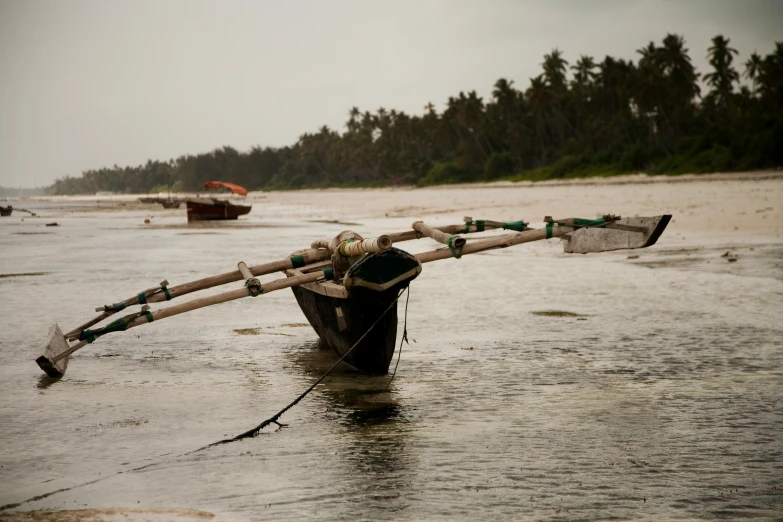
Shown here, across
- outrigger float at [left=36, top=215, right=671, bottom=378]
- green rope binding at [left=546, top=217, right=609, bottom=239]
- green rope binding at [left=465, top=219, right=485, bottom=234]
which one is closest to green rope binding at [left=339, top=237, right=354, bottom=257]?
outrigger float at [left=36, top=215, right=671, bottom=378]

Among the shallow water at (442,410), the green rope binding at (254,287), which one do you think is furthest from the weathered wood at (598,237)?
the green rope binding at (254,287)

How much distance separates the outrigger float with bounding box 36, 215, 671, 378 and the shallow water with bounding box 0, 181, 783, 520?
31 centimetres

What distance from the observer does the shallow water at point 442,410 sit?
431cm

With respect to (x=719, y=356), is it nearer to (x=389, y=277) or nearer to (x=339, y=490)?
(x=389, y=277)

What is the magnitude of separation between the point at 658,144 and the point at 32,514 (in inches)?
2605

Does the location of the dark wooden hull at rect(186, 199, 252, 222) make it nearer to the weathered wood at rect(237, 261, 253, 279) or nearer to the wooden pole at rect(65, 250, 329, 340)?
the wooden pole at rect(65, 250, 329, 340)

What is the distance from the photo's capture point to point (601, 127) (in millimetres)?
71375

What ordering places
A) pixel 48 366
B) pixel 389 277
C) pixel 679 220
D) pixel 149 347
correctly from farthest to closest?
1. pixel 679 220
2. pixel 149 347
3. pixel 48 366
4. pixel 389 277

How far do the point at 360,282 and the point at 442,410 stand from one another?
1.12 meters

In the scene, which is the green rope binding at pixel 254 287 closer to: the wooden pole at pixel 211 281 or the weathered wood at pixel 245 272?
the weathered wood at pixel 245 272

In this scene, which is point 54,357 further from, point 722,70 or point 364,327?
point 722,70

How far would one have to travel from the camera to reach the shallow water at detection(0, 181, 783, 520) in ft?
14.1

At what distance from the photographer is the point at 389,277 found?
6141 mm

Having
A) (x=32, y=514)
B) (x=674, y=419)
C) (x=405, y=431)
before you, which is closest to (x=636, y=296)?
(x=674, y=419)
